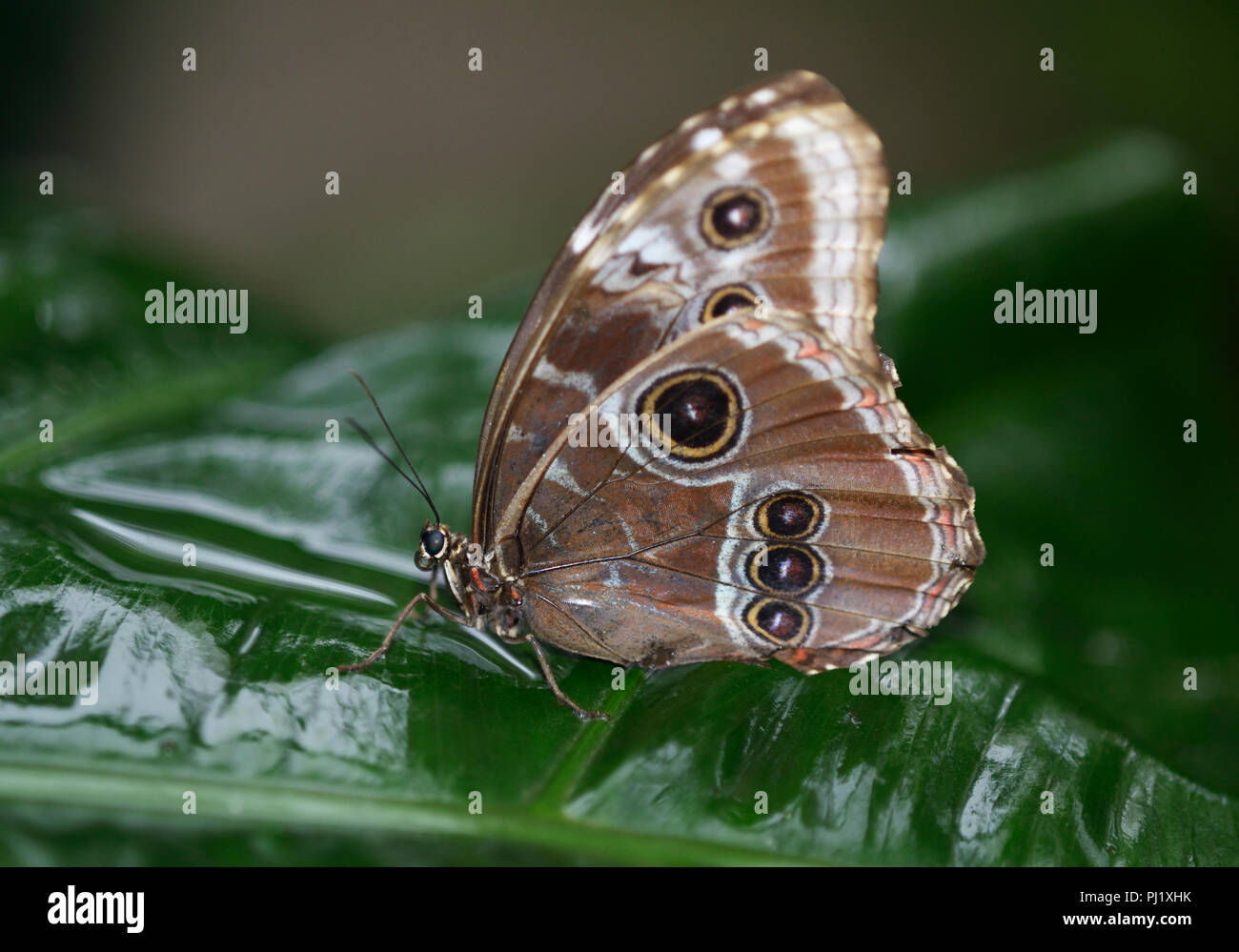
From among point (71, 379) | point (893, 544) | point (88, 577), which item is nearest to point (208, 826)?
point (88, 577)

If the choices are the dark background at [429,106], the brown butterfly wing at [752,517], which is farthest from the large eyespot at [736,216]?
the dark background at [429,106]

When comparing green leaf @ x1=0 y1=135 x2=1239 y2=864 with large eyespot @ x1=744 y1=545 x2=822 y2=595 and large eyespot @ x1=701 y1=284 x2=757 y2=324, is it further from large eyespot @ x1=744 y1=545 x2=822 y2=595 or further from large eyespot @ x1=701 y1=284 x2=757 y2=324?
large eyespot @ x1=701 y1=284 x2=757 y2=324

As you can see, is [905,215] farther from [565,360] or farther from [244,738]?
[244,738]

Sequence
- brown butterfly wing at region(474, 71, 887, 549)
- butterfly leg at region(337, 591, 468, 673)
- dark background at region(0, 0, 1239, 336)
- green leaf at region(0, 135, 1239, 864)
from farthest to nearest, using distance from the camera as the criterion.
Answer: dark background at region(0, 0, 1239, 336) → brown butterfly wing at region(474, 71, 887, 549) → butterfly leg at region(337, 591, 468, 673) → green leaf at region(0, 135, 1239, 864)

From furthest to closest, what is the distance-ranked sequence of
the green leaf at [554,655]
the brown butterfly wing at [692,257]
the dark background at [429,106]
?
1. the dark background at [429,106]
2. the brown butterfly wing at [692,257]
3. the green leaf at [554,655]

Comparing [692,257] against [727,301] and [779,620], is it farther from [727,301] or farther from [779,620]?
[779,620]

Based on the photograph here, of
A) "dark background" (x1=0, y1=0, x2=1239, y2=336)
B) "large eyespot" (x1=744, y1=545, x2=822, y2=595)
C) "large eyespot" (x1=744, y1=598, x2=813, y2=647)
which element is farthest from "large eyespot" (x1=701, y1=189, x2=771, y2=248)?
"dark background" (x1=0, y1=0, x2=1239, y2=336)

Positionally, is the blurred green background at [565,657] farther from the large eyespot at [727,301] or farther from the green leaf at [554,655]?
the large eyespot at [727,301]
